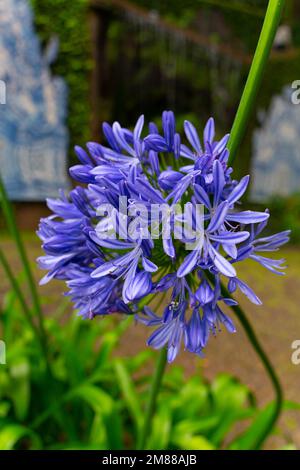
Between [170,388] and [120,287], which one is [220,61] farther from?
[120,287]

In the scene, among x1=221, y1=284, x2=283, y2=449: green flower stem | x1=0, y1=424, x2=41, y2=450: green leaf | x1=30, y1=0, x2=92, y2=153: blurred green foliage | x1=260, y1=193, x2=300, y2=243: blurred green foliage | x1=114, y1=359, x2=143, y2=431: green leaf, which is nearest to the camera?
x1=221, y1=284, x2=283, y2=449: green flower stem

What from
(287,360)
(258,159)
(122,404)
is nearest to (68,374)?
(122,404)

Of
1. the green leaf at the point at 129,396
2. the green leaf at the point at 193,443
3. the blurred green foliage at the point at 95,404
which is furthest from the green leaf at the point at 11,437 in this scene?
the green leaf at the point at 193,443

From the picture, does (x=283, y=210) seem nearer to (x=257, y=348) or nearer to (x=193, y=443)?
(x=193, y=443)

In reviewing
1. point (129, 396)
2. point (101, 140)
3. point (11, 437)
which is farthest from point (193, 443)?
point (101, 140)

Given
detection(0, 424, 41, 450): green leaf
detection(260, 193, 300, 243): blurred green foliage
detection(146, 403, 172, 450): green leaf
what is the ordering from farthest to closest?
detection(260, 193, 300, 243): blurred green foliage → detection(146, 403, 172, 450): green leaf → detection(0, 424, 41, 450): green leaf

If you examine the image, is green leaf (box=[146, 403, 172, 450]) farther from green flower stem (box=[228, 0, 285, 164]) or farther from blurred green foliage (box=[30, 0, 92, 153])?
blurred green foliage (box=[30, 0, 92, 153])

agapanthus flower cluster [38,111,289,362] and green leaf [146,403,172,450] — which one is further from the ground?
agapanthus flower cluster [38,111,289,362]

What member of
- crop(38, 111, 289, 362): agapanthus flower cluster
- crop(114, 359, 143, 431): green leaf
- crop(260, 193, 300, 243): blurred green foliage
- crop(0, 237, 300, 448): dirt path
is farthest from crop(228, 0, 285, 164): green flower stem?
crop(260, 193, 300, 243): blurred green foliage
